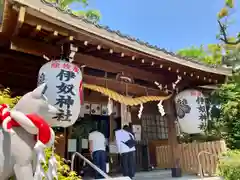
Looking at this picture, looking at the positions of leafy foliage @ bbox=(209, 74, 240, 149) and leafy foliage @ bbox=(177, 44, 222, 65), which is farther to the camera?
leafy foliage @ bbox=(177, 44, 222, 65)

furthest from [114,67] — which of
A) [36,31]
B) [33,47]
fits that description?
[36,31]

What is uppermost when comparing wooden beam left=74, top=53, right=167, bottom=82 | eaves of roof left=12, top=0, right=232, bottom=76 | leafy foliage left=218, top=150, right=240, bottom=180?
eaves of roof left=12, top=0, right=232, bottom=76

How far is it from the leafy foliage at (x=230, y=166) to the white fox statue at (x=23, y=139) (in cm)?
559

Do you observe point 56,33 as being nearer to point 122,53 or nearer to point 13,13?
point 13,13

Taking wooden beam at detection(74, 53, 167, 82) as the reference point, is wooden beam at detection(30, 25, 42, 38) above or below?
above

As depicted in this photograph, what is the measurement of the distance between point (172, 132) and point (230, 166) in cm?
232

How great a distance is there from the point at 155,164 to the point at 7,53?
25.0 ft

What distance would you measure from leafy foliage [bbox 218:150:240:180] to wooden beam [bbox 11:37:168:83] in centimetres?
321

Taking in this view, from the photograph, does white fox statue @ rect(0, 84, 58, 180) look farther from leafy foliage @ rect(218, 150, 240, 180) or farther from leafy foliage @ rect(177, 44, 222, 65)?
leafy foliage @ rect(177, 44, 222, 65)

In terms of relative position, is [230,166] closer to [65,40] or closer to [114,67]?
[114,67]

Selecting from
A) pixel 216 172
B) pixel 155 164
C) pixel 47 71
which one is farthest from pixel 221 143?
pixel 47 71

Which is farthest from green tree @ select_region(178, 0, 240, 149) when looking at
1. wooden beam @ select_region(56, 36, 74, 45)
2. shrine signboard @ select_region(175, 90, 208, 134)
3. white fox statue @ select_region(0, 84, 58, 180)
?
white fox statue @ select_region(0, 84, 58, 180)

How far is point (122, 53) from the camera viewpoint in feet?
23.0

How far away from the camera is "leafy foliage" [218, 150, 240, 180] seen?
23.8ft
